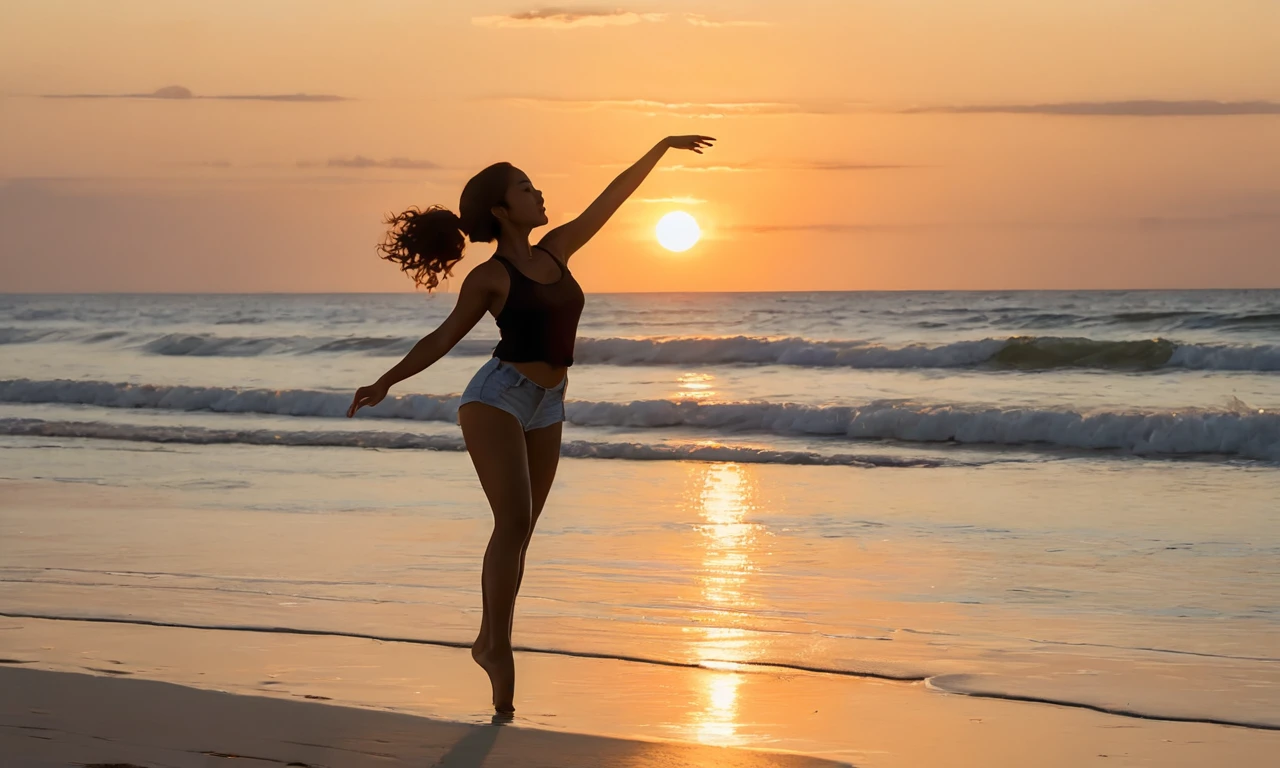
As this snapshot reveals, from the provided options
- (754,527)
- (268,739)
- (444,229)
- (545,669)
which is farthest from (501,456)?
(754,527)

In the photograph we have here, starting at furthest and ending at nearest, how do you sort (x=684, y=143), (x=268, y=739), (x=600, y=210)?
(x=684, y=143), (x=600, y=210), (x=268, y=739)

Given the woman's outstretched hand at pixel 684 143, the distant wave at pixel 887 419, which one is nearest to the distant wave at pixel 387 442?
the distant wave at pixel 887 419

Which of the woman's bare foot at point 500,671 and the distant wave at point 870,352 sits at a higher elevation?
the woman's bare foot at point 500,671

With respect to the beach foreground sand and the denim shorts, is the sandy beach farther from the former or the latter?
the denim shorts

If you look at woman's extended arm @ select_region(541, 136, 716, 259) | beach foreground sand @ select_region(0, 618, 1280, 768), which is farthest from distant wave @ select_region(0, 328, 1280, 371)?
woman's extended arm @ select_region(541, 136, 716, 259)

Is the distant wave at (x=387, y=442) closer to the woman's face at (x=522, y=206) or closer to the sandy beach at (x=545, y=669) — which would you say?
the sandy beach at (x=545, y=669)

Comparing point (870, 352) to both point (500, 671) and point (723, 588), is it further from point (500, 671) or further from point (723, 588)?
point (500, 671)

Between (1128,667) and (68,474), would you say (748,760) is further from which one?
(68,474)

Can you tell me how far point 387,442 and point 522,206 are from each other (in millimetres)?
11315

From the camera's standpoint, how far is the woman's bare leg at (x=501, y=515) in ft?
14.9

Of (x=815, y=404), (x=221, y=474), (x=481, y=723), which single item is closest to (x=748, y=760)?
(x=481, y=723)

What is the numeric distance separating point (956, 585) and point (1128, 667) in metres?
1.76

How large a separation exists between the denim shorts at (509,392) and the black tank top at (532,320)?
0.05 meters

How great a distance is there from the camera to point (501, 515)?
460 centimetres
